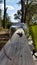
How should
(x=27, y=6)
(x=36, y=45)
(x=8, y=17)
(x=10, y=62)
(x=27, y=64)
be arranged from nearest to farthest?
1. (x=10, y=62)
2. (x=27, y=64)
3. (x=36, y=45)
4. (x=27, y=6)
5. (x=8, y=17)

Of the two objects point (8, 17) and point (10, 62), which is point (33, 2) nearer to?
point (8, 17)

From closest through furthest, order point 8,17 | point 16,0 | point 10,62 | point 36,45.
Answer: point 10,62, point 36,45, point 8,17, point 16,0

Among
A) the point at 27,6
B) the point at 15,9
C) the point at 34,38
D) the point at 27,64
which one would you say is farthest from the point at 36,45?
the point at 15,9

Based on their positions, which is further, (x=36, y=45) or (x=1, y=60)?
(x=36, y=45)

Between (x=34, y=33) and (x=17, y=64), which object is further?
(x=34, y=33)

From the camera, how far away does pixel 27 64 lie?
1.68 meters

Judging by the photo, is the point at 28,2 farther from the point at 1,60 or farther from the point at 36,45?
the point at 1,60

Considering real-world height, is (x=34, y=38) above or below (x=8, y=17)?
above

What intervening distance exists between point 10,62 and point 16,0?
28.9 m

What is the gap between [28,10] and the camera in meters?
27.5

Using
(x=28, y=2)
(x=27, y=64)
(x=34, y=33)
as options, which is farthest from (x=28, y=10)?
(x=27, y=64)

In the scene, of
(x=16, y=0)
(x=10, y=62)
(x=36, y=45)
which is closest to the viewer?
(x=10, y=62)

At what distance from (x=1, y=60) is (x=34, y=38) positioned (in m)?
3.95

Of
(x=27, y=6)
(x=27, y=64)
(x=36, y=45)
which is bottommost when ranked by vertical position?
(x=27, y=6)
